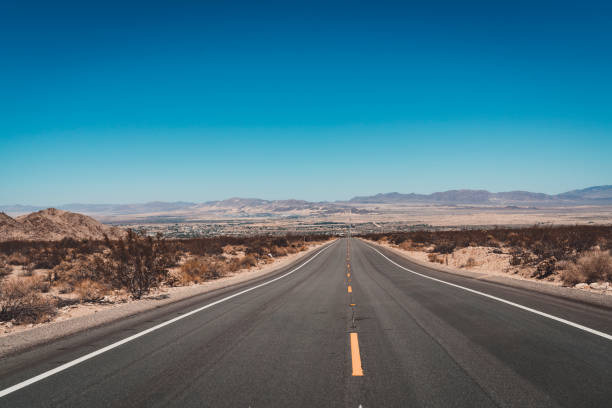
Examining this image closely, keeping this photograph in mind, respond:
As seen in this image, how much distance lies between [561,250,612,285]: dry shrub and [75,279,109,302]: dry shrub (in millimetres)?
16665

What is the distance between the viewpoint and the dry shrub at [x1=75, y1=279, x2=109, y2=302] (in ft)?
39.6

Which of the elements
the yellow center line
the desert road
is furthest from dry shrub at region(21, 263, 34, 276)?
the yellow center line

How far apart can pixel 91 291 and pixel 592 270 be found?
18375 millimetres

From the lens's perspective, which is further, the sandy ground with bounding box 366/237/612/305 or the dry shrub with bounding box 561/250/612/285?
the dry shrub with bounding box 561/250/612/285

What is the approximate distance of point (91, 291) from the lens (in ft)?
44.9

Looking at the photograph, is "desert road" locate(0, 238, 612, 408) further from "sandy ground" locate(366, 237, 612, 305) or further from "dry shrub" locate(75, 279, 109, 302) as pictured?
"dry shrub" locate(75, 279, 109, 302)

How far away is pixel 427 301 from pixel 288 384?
6.92 meters

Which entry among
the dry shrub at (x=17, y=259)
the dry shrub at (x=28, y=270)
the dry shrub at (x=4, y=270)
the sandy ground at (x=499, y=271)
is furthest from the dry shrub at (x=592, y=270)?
the dry shrub at (x=17, y=259)

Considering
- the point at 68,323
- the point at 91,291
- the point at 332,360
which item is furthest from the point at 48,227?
the point at 332,360

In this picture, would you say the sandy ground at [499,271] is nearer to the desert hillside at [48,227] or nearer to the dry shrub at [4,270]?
the dry shrub at [4,270]

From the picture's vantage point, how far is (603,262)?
13.1 meters

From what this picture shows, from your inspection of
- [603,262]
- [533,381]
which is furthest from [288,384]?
[603,262]

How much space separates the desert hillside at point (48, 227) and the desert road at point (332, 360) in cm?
4095

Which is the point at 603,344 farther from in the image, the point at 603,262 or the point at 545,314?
the point at 603,262
